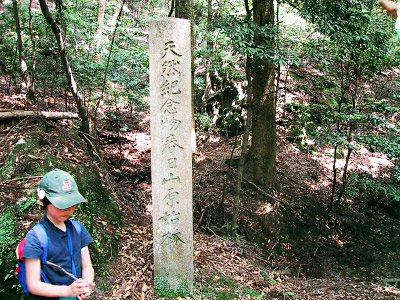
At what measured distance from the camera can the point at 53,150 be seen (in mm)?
4598

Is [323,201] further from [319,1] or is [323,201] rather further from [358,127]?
[319,1]

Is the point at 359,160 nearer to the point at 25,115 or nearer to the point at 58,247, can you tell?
the point at 25,115

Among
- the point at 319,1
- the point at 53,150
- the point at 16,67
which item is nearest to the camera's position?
the point at 53,150

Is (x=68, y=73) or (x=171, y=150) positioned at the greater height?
(x=68, y=73)

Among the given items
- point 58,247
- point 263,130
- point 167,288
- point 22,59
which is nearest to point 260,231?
point 263,130

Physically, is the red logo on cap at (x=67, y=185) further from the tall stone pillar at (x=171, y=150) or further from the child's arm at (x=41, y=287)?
the tall stone pillar at (x=171, y=150)

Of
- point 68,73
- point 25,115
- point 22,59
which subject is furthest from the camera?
point 22,59

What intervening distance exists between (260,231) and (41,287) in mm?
5188

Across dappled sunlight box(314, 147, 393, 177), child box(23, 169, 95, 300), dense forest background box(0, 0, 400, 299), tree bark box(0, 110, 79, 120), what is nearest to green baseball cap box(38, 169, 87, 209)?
child box(23, 169, 95, 300)

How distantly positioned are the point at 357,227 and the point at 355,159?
2902 millimetres

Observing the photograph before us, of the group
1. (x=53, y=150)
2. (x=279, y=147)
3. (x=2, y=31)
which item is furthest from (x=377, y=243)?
(x=2, y=31)

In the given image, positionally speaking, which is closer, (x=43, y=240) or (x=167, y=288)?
(x=43, y=240)

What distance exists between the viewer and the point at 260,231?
6441mm

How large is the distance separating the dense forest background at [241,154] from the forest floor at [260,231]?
32 millimetres
